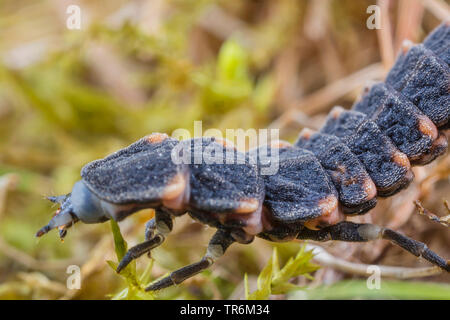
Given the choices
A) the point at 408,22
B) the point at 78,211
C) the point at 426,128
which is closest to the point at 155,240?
the point at 78,211

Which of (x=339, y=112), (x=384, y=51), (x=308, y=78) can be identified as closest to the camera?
(x=339, y=112)

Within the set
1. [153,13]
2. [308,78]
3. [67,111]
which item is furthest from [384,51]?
[67,111]

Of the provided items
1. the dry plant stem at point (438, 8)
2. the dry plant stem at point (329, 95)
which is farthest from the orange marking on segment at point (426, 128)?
the dry plant stem at point (438, 8)

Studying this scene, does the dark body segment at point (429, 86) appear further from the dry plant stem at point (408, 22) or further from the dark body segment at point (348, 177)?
the dry plant stem at point (408, 22)

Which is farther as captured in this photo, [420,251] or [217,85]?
[217,85]

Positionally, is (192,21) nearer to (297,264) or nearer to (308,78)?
(308,78)

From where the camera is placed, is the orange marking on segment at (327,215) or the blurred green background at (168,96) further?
the blurred green background at (168,96)

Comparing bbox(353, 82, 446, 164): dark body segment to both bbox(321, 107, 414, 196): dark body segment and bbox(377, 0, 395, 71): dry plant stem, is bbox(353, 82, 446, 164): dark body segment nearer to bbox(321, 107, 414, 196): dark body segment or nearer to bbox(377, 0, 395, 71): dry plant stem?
bbox(321, 107, 414, 196): dark body segment
